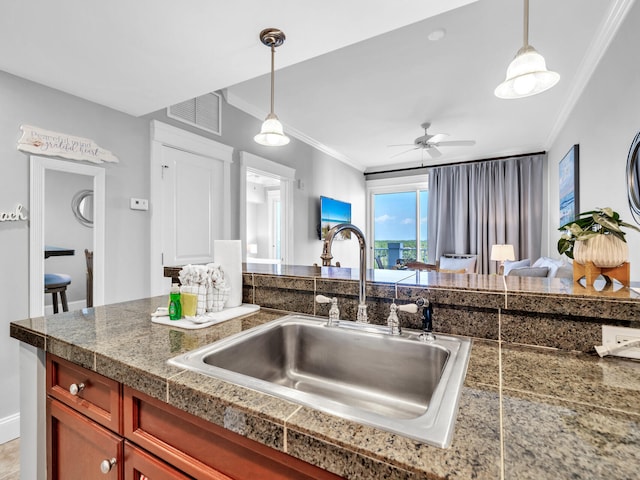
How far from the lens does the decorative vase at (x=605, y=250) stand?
2.86ft

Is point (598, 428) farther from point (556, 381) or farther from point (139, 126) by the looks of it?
point (139, 126)

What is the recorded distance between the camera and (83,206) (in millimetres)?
2158

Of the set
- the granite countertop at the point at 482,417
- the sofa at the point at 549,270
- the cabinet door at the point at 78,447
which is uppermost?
the sofa at the point at 549,270

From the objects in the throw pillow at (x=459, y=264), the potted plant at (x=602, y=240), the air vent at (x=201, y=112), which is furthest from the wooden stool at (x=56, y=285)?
the throw pillow at (x=459, y=264)

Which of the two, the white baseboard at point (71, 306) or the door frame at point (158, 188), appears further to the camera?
the door frame at point (158, 188)

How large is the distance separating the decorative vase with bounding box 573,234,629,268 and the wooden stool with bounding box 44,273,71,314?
110 inches

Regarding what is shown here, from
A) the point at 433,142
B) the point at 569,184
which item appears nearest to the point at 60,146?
the point at 433,142

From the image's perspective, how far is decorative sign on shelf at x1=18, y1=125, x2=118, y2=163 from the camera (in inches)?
74.3

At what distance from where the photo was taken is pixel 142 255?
2438 millimetres

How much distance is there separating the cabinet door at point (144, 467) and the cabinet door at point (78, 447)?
0.03 metres

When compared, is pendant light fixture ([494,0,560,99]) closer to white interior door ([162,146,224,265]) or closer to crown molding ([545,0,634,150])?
crown molding ([545,0,634,150])

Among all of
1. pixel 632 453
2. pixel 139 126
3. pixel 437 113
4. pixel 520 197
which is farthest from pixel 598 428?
pixel 520 197

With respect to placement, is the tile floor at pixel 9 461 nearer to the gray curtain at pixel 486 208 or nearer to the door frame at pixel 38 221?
the door frame at pixel 38 221

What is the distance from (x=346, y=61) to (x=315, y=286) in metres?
2.07
